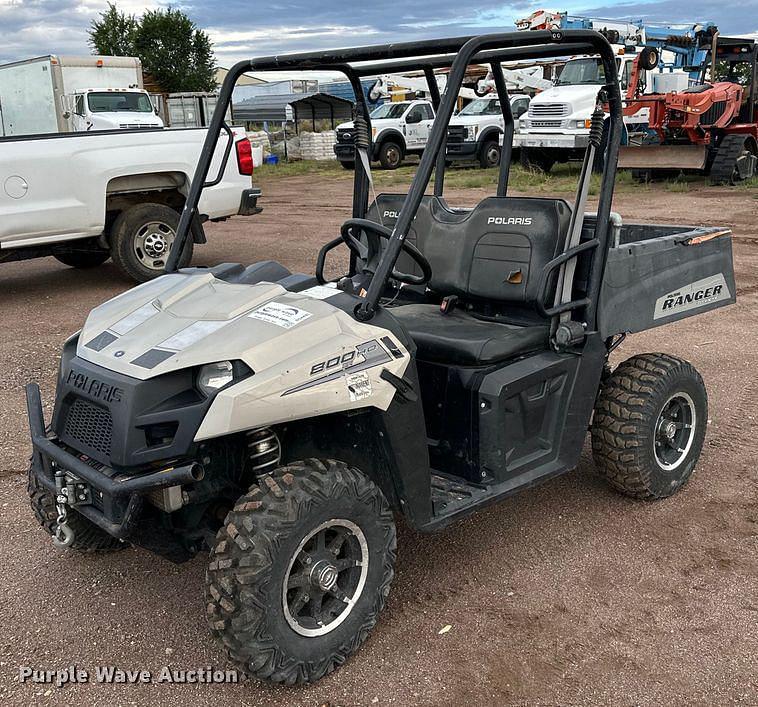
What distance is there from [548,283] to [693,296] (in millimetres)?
1020

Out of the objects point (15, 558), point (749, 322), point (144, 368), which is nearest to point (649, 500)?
point (144, 368)

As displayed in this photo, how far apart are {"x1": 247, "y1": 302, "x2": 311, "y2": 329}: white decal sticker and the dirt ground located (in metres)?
1.15

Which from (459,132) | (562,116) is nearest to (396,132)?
(459,132)

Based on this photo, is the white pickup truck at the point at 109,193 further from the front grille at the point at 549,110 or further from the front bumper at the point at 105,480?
the front grille at the point at 549,110

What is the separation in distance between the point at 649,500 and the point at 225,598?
88.0 inches

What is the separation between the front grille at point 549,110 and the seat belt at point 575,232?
46.7ft

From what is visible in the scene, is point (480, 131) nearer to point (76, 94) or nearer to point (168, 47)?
point (76, 94)

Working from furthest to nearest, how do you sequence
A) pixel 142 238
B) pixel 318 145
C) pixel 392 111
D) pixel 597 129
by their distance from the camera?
pixel 318 145, pixel 392 111, pixel 142 238, pixel 597 129

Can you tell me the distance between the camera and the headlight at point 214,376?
269 centimetres

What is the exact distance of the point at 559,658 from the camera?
2922 millimetres

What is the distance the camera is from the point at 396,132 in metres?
21.2

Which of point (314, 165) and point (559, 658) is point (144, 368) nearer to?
point (559, 658)

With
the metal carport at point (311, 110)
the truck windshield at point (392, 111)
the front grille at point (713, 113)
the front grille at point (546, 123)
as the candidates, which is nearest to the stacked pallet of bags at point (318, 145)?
the metal carport at point (311, 110)

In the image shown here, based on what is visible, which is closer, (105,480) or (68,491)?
(105,480)
